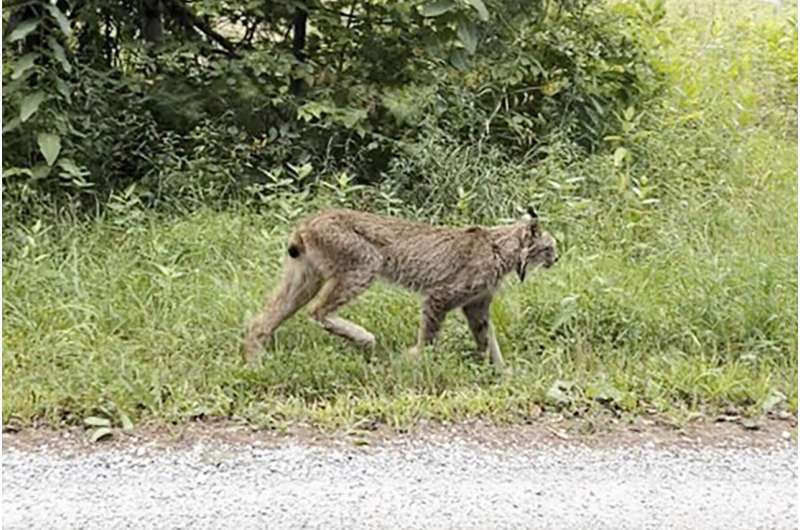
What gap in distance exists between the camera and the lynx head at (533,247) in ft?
24.3

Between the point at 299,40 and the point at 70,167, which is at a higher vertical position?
the point at 299,40

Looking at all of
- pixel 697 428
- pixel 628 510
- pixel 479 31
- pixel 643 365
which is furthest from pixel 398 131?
→ pixel 628 510

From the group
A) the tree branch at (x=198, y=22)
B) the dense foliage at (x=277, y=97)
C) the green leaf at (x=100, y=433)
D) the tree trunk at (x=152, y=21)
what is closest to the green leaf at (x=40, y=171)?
the dense foliage at (x=277, y=97)

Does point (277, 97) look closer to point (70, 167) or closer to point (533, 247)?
point (70, 167)

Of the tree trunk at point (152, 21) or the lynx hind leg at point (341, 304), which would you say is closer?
the lynx hind leg at point (341, 304)

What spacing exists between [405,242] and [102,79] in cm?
400

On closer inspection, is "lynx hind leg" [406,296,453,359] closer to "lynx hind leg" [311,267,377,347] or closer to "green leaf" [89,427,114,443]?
"lynx hind leg" [311,267,377,347]

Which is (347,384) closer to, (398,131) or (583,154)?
(398,131)

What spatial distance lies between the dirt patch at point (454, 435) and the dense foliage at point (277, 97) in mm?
3570

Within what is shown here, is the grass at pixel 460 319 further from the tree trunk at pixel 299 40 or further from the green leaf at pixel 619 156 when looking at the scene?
the tree trunk at pixel 299 40

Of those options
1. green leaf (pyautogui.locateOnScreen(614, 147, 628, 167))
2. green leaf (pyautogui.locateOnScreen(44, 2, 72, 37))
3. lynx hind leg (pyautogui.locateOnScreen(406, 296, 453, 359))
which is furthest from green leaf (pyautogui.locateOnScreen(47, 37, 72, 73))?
green leaf (pyautogui.locateOnScreen(614, 147, 628, 167))

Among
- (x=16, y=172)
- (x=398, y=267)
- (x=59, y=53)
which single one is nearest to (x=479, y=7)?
(x=398, y=267)

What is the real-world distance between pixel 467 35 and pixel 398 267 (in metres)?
2.39

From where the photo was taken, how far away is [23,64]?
8.68 meters
